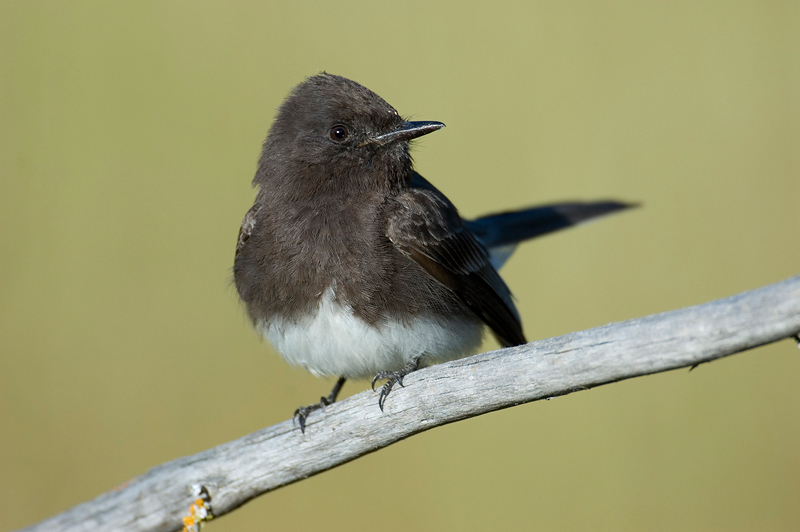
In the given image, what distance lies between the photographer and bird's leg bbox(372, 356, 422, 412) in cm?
299

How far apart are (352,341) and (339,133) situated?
3.56ft

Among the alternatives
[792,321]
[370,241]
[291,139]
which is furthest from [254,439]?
[792,321]

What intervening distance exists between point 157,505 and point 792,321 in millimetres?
2756

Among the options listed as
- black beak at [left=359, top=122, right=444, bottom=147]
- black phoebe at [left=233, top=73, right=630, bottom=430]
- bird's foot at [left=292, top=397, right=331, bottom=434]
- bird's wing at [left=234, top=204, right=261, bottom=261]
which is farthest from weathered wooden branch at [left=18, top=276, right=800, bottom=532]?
black beak at [left=359, top=122, right=444, bottom=147]

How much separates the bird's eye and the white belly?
2.76 ft

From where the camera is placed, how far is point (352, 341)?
3229mm

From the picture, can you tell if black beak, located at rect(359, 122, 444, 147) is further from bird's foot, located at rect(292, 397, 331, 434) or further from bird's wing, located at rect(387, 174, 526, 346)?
bird's foot, located at rect(292, 397, 331, 434)

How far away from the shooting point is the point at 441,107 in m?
6.22

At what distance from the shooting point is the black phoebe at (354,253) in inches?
128

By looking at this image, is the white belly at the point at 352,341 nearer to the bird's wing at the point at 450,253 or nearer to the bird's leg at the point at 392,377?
the bird's leg at the point at 392,377

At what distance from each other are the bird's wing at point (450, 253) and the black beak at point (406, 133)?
0.94ft

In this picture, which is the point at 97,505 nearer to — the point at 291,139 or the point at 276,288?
the point at 276,288

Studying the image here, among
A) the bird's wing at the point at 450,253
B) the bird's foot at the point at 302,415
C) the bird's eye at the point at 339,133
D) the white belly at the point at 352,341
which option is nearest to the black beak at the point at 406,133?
the bird's eye at the point at 339,133

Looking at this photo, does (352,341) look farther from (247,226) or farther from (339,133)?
(339,133)
